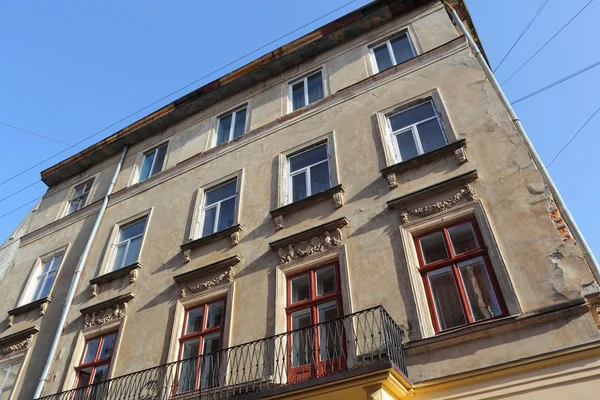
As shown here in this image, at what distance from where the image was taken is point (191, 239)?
34.5 ft

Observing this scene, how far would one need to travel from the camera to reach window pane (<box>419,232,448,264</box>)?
7.39 meters

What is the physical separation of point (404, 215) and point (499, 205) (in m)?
1.52

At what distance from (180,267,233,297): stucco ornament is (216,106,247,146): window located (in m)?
4.60

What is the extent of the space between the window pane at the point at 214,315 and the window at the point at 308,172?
2.65 meters

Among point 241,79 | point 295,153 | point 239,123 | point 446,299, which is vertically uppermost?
point 241,79

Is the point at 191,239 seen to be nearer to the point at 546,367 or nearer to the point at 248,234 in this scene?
the point at 248,234

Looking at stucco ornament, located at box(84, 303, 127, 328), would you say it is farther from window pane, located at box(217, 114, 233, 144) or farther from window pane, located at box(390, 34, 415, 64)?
window pane, located at box(390, 34, 415, 64)

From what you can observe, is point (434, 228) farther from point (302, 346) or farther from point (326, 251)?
point (302, 346)

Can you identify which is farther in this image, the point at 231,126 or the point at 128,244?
the point at 231,126

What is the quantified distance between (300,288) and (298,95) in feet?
19.5

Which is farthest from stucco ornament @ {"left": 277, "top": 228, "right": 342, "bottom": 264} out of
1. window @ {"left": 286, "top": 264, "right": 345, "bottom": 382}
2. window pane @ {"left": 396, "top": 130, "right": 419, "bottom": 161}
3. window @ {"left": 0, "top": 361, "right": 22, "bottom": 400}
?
window @ {"left": 0, "top": 361, "right": 22, "bottom": 400}

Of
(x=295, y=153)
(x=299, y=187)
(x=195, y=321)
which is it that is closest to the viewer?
(x=195, y=321)

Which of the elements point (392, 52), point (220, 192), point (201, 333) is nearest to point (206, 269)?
point (201, 333)

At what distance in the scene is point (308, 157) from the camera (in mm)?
10492
